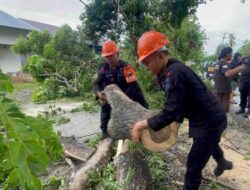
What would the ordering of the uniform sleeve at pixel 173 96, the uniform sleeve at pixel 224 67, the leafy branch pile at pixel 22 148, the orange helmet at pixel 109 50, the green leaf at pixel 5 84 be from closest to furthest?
1. the leafy branch pile at pixel 22 148
2. the green leaf at pixel 5 84
3. the uniform sleeve at pixel 173 96
4. the orange helmet at pixel 109 50
5. the uniform sleeve at pixel 224 67

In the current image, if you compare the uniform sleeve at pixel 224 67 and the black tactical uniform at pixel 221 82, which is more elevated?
the uniform sleeve at pixel 224 67

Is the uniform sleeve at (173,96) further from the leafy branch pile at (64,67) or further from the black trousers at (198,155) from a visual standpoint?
the leafy branch pile at (64,67)

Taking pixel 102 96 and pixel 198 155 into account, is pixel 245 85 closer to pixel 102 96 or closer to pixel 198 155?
pixel 102 96

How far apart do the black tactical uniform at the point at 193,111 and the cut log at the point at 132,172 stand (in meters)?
0.59

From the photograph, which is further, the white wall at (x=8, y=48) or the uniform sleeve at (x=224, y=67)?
the white wall at (x=8, y=48)

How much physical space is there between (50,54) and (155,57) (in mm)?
11001

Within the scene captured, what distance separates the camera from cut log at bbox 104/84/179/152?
3551mm

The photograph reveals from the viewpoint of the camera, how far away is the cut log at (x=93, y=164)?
3.93m

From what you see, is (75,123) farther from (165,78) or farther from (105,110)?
(165,78)

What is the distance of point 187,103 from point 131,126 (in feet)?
3.12

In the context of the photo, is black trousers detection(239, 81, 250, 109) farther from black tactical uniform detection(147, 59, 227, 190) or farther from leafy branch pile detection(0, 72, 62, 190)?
leafy branch pile detection(0, 72, 62, 190)

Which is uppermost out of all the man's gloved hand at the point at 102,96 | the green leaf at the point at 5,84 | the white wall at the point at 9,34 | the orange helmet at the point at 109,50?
the white wall at the point at 9,34

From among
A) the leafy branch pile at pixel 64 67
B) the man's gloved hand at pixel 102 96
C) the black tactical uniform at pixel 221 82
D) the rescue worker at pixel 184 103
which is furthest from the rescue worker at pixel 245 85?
the leafy branch pile at pixel 64 67

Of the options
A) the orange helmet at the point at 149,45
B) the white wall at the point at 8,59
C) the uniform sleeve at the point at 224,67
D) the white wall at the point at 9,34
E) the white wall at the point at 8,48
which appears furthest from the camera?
the white wall at the point at 8,59
